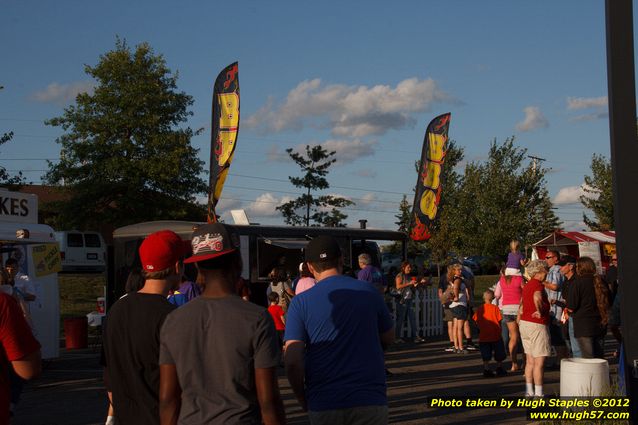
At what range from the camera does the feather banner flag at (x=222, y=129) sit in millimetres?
18875

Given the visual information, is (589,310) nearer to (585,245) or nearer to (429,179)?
(429,179)

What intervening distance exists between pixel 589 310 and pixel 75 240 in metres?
31.5

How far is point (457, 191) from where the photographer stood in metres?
47.5

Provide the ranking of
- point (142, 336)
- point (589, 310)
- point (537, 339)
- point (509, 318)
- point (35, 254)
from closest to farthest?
point (142, 336)
point (537, 339)
point (589, 310)
point (35, 254)
point (509, 318)

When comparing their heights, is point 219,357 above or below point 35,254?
below

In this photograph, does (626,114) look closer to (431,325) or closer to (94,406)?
(94,406)

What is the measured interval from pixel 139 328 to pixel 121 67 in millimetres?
35968

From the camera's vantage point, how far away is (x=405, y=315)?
19.3 meters

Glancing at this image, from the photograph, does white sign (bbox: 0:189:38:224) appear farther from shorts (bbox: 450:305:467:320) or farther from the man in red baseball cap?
the man in red baseball cap

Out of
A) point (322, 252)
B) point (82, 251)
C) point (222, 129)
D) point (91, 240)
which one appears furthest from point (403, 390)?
point (91, 240)

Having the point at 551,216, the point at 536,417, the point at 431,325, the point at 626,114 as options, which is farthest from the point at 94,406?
the point at 551,216

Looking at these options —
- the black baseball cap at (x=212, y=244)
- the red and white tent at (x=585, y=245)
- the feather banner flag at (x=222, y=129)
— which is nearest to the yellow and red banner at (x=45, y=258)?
the feather banner flag at (x=222, y=129)

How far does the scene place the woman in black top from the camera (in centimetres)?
1051

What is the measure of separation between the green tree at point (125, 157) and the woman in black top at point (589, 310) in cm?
2762
